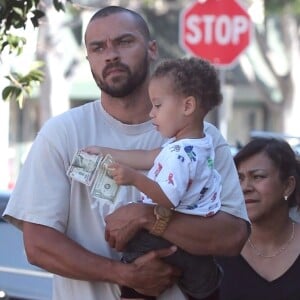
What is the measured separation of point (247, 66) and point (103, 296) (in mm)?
25215

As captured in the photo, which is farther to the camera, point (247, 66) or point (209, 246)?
point (247, 66)

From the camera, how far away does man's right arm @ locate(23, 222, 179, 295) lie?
12.2 feet

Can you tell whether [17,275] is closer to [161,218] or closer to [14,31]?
[14,31]

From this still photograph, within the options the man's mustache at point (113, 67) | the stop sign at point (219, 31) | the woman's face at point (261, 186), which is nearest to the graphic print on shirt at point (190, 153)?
the man's mustache at point (113, 67)

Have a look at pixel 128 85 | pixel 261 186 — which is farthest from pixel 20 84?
pixel 128 85

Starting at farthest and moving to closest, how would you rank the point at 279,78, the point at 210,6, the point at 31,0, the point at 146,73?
the point at 279,78
the point at 210,6
the point at 31,0
the point at 146,73

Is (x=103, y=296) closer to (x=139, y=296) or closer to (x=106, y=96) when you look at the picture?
(x=139, y=296)

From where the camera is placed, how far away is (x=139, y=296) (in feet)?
12.4

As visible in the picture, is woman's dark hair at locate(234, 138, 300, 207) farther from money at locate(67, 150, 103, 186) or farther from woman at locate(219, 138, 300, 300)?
money at locate(67, 150, 103, 186)

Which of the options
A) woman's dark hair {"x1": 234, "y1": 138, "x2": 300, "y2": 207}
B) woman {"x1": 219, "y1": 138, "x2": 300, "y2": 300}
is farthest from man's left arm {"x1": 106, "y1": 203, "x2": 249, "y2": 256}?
woman's dark hair {"x1": 234, "y1": 138, "x2": 300, "y2": 207}

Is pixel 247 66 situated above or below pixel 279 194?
below

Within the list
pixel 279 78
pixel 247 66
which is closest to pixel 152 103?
pixel 279 78

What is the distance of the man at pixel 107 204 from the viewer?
373 cm

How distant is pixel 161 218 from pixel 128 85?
1.67 feet
